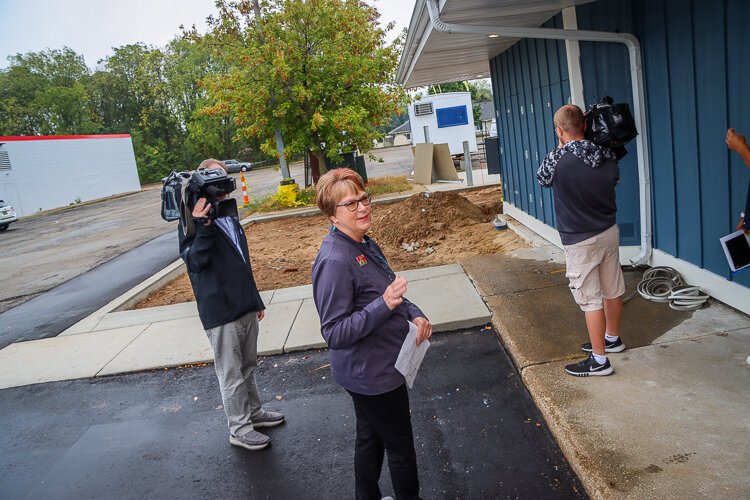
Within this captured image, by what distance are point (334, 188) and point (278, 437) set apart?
2.28 meters

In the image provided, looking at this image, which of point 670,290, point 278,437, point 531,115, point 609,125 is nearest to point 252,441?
point 278,437

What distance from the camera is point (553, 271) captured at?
648cm

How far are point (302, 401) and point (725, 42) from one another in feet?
13.6

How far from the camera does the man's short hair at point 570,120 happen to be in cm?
361

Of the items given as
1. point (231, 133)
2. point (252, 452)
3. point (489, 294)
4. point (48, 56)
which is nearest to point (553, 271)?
point (489, 294)

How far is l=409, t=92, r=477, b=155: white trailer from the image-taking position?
77.5 ft

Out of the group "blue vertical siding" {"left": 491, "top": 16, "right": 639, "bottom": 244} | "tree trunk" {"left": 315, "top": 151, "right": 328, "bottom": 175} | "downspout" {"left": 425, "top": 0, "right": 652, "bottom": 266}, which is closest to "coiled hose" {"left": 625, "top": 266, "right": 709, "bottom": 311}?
"downspout" {"left": 425, "top": 0, "right": 652, "bottom": 266}

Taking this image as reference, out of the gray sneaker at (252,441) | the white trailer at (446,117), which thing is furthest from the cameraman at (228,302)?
the white trailer at (446,117)

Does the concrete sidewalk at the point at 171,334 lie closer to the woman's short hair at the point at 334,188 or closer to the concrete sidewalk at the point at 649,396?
the concrete sidewalk at the point at 649,396

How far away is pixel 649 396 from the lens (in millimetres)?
3475

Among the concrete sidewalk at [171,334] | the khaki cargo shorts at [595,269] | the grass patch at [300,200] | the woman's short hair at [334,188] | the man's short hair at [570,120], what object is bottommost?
the concrete sidewalk at [171,334]

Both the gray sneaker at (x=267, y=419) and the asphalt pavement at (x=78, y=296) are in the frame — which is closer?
the gray sneaker at (x=267, y=419)

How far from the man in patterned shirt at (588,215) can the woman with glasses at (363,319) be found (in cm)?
154

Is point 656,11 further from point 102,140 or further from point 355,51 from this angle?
point 102,140
